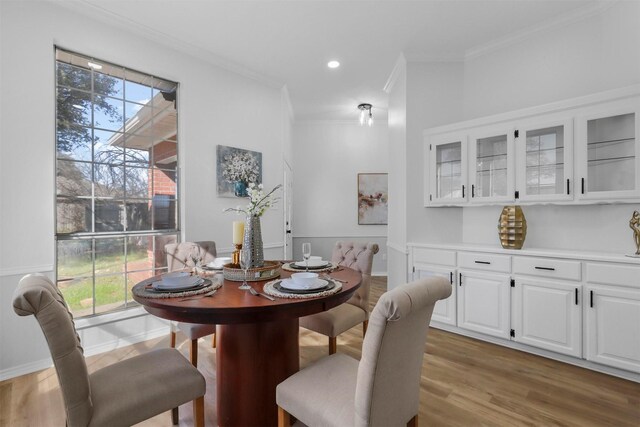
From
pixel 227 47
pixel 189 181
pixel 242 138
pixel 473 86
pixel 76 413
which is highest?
pixel 227 47

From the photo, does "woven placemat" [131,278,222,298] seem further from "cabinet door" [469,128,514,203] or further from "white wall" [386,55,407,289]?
"cabinet door" [469,128,514,203]

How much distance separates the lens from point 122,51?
283 centimetres

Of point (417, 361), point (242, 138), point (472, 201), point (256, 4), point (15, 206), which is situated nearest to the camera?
point (417, 361)

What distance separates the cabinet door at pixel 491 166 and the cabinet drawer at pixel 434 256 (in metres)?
0.62

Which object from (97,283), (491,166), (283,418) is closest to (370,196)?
(491,166)

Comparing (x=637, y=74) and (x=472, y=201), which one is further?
(x=472, y=201)

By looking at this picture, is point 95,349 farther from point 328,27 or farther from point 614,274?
point 614,274

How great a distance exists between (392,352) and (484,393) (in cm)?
145

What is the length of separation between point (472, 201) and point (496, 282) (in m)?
0.83

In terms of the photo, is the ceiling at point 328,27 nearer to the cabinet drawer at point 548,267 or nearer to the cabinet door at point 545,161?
the cabinet door at point 545,161

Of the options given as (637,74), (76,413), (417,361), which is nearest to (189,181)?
(76,413)

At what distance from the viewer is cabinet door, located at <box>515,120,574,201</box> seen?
2572 mm

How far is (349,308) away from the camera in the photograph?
2.30 metres

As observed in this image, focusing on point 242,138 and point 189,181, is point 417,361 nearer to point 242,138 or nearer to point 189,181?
point 189,181
